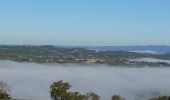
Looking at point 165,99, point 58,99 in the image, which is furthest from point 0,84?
point 165,99

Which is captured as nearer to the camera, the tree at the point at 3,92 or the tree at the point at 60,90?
the tree at the point at 60,90

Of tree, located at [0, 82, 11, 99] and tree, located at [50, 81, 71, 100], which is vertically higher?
tree, located at [50, 81, 71, 100]

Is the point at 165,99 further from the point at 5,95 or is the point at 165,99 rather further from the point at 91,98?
the point at 5,95

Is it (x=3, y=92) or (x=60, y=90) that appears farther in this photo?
(x=3, y=92)

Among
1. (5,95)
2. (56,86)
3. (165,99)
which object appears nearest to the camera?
(56,86)

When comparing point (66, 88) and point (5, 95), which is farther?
point (5, 95)

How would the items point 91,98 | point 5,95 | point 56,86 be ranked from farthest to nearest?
1. point 91,98
2. point 5,95
3. point 56,86

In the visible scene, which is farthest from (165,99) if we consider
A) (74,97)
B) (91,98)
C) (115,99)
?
(74,97)

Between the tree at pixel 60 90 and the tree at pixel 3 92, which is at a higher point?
the tree at pixel 60 90

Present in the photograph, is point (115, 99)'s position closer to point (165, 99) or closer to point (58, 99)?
point (165, 99)

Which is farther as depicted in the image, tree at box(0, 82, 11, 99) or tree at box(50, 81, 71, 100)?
tree at box(0, 82, 11, 99)

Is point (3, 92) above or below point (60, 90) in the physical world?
below
